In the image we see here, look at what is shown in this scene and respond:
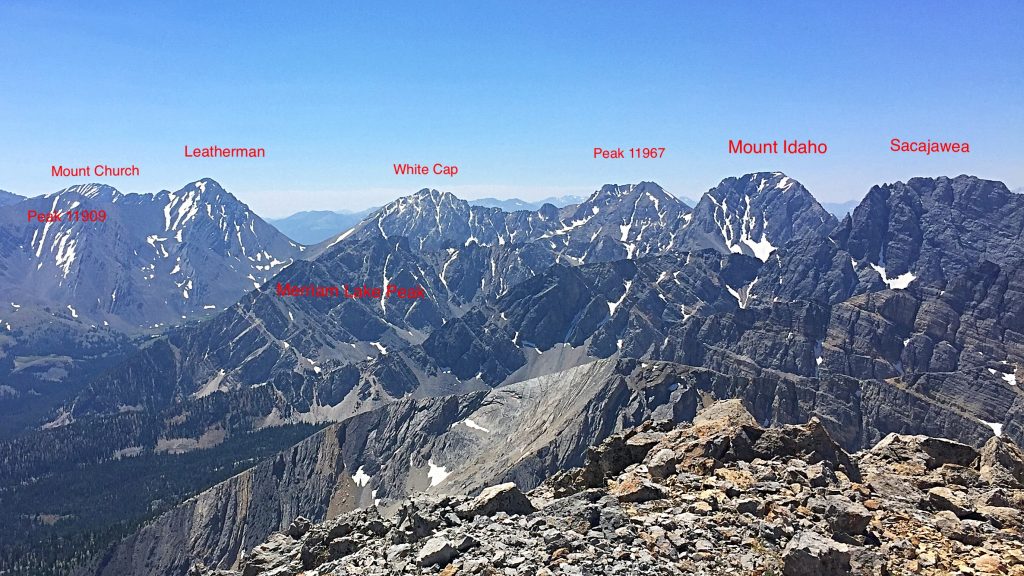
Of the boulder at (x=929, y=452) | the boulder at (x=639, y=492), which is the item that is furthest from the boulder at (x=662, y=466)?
the boulder at (x=929, y=452)

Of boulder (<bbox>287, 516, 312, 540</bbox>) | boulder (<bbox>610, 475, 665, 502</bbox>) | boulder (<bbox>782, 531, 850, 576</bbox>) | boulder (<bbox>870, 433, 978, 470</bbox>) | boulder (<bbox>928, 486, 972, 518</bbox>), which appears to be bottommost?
boulder (<bbox>287, 516, 312, 540</bbox>)

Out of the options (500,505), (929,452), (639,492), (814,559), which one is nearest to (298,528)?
(500,505)

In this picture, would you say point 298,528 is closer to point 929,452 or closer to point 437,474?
point 929,452

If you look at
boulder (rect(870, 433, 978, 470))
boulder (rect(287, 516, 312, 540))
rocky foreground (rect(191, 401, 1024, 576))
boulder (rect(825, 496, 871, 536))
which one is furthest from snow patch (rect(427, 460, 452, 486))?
boulder (rect(825, 496, 871, 536))

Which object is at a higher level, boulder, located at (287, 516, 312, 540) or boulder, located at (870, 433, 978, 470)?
boulder, located at (870, 433, 978, 470)

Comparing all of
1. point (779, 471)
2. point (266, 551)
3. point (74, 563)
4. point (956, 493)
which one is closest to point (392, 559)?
point (266, 551)

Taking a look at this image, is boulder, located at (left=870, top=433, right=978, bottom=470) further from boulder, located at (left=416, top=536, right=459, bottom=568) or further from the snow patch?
the snow patch

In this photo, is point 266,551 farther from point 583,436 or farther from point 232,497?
point 232,497

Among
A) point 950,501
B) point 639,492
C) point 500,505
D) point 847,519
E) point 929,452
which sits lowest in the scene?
point 929,452

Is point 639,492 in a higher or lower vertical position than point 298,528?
higher
